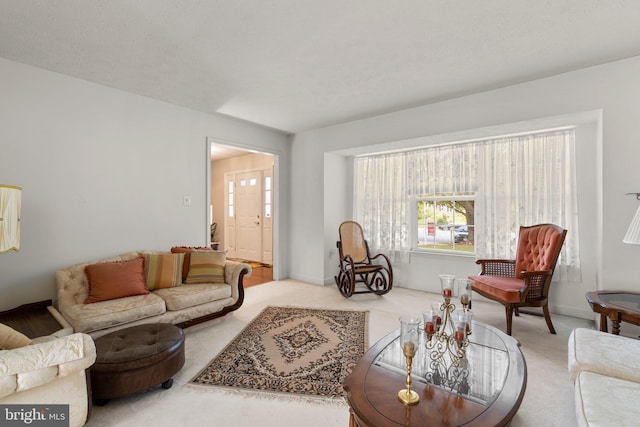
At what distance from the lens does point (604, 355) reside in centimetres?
169

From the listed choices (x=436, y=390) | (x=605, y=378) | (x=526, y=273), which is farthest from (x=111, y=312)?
(x=526, y=273)

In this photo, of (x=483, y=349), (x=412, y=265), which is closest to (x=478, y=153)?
(x=412, y=265)

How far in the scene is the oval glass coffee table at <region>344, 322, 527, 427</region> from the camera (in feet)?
4.03

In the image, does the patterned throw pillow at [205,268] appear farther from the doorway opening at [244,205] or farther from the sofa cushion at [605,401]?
the sofa cushion at [605,401]

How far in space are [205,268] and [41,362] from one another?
6.40ft

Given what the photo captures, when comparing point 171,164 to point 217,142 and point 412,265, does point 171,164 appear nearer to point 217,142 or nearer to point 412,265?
point 217,142

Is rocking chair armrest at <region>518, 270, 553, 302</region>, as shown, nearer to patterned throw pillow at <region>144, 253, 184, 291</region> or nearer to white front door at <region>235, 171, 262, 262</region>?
patterned throw pillow at <region>144, 253, 184, 291</region>

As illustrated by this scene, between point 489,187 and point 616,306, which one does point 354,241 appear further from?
point 616,306

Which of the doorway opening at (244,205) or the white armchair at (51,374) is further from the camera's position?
the doorway opening at (244,205)

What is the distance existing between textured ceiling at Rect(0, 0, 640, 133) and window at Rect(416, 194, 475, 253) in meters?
1.57

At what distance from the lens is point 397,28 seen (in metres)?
2.25

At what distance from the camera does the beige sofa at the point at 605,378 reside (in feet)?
4.10

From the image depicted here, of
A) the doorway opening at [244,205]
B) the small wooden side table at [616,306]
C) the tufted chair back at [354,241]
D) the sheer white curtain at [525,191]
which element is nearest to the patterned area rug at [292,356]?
the tufted chair back at [354,241]

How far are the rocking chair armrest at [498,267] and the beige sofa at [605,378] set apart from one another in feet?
5.45
